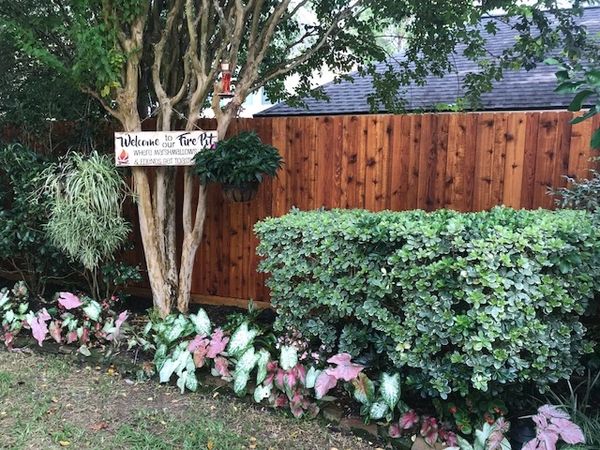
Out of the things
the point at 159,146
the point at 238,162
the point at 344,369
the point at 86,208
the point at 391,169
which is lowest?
the point at 344,369

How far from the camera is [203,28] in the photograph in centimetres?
424

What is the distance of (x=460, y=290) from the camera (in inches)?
103

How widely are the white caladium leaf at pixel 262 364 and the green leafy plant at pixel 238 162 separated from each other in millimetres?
1253

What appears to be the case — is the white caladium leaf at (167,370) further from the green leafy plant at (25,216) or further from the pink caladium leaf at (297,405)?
the green leafy plant at (25,216)

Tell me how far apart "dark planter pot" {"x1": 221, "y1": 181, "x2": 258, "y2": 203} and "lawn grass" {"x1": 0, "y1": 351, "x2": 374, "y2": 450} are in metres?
1.42

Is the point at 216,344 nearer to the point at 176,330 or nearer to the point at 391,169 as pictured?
the point at 176,330

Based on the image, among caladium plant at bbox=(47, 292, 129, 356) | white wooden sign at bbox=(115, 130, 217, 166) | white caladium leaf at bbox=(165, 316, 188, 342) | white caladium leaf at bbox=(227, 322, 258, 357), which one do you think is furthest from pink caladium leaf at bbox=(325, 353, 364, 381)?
white wooden sign at bbox=(115, 130, 217, 166)

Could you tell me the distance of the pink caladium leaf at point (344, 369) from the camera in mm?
3027

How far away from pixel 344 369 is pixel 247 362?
661 millimetres

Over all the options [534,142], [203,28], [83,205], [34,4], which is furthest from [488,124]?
[34,4]

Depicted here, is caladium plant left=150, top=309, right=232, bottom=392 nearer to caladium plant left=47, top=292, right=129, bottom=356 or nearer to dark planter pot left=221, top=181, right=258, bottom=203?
caladium plant left=47, top=292, right=129, bottom=356

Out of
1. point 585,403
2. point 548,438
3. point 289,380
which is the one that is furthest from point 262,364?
point 585,403

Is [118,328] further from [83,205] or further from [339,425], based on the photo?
[339,425]

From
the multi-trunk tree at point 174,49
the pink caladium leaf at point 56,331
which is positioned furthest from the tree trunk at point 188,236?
the pink caladium leaf at point 56,331
